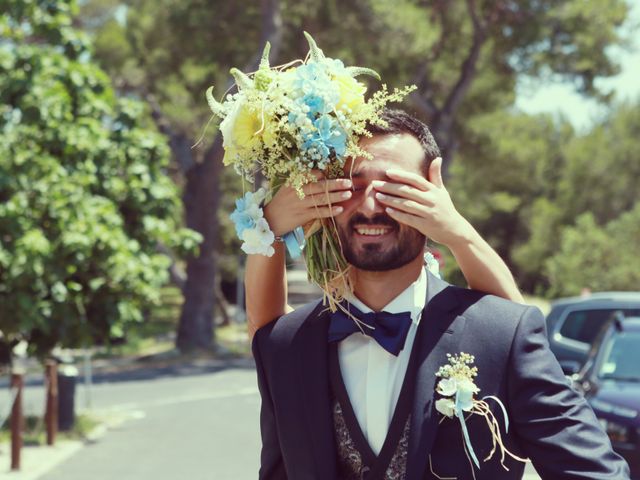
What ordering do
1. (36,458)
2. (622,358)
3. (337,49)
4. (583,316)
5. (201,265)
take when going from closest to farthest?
(622,358) < (36,458) < (583,316) < (337,49) < (201,265)

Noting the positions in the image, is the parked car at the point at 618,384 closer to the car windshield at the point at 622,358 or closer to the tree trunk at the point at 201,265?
the car windshield at the point at 622,358

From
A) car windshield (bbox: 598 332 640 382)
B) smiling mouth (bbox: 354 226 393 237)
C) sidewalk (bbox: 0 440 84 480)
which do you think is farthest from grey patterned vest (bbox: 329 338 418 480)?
sidewalk (bbox: 0 440 84 480)

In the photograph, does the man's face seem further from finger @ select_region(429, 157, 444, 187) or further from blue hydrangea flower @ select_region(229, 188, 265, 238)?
blue hydrangea flower @ select_region(229, 188, 265, 238)

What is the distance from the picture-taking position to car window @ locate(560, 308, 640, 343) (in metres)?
13.3

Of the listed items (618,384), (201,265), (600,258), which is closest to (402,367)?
(618,384)

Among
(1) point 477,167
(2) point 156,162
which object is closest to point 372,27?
(1) point 477,167

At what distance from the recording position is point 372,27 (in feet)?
87.3

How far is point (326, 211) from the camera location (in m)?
2.75

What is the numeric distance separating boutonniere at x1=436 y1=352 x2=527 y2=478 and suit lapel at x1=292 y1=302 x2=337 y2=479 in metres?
0.30

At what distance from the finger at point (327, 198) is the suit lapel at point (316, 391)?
1.06 ft

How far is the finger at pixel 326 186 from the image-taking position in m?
2.72

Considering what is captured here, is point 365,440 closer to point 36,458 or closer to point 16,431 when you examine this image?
point 16,431

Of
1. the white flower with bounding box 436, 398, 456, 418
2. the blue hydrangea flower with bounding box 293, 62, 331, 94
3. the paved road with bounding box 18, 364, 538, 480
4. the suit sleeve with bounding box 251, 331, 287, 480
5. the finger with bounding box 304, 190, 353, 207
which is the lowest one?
the paved road with bounding box 18, 364, 538, 480

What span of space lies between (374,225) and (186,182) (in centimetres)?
2769
